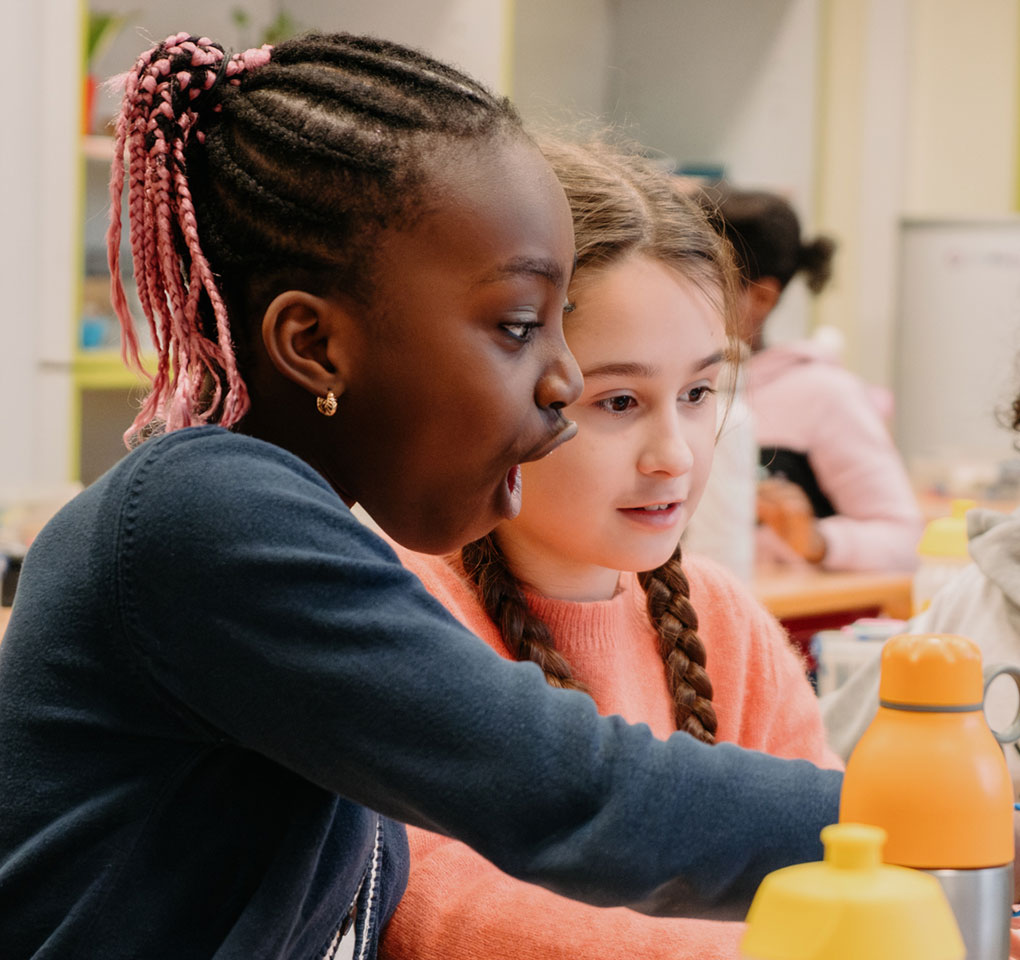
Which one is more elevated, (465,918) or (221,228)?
(221,228)

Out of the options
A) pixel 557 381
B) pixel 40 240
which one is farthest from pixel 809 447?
pixel 557 381

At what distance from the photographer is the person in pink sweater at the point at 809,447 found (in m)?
2.84

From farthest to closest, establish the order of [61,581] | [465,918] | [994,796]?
[465,918] < [61,581] < [994,796]

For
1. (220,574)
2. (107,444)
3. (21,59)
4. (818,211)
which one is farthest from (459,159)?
(818,211)

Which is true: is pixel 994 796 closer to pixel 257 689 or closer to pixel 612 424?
pixel 257 689

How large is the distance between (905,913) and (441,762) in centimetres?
21

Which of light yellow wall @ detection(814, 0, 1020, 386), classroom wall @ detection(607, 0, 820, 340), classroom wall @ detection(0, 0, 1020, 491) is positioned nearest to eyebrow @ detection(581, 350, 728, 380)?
classroom wall @ detection(0, 0, 1020, 491)

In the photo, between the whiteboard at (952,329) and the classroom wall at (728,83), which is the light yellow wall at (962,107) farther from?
the classroom wall at (728,83)

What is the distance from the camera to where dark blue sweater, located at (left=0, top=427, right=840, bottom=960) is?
0.57 meters

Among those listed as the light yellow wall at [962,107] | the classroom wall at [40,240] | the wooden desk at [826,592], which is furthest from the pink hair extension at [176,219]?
the light yellow wall at [962,107]

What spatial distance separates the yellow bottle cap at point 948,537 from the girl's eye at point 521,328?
1.00 m

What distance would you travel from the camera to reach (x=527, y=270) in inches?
27.2

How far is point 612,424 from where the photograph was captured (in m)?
0.96

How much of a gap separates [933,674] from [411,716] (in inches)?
8.3
